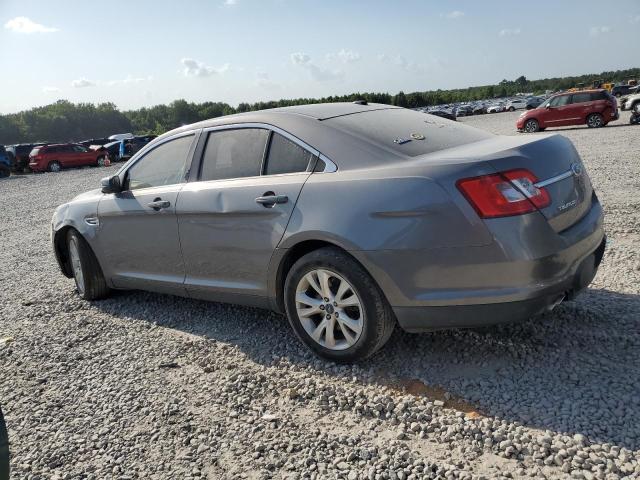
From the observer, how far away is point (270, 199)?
11.9 feet

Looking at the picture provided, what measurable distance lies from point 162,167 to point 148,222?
1.57 ft

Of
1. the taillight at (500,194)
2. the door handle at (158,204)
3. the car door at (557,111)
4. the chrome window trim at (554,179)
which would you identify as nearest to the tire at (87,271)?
the door handle at (158,204)

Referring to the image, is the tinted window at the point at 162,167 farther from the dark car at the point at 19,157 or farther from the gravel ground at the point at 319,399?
the dark car at the point at 19,157

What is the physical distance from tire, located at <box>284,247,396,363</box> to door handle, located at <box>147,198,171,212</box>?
53.0 inches

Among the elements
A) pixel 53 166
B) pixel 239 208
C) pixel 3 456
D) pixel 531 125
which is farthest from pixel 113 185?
pixel 53 166

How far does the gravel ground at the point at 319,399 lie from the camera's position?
8.49 feet

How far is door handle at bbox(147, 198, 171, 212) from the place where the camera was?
14.3ft

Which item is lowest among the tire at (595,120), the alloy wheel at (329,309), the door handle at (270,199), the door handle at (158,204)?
the alloy wheel at (329,309)

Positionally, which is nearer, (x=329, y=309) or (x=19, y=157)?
(x=329, y=309)

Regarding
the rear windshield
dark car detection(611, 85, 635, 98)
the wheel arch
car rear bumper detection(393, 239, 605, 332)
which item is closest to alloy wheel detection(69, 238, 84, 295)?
the wheel arch

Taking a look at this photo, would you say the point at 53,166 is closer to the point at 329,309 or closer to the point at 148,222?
the point at 148,222

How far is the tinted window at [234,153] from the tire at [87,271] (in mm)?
1793

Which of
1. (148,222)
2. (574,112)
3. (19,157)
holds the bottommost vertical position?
(148,222)

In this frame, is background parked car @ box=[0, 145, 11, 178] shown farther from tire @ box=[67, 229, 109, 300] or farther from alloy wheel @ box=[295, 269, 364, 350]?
alloy wheel @ box=[295, 269, 364, 350]
